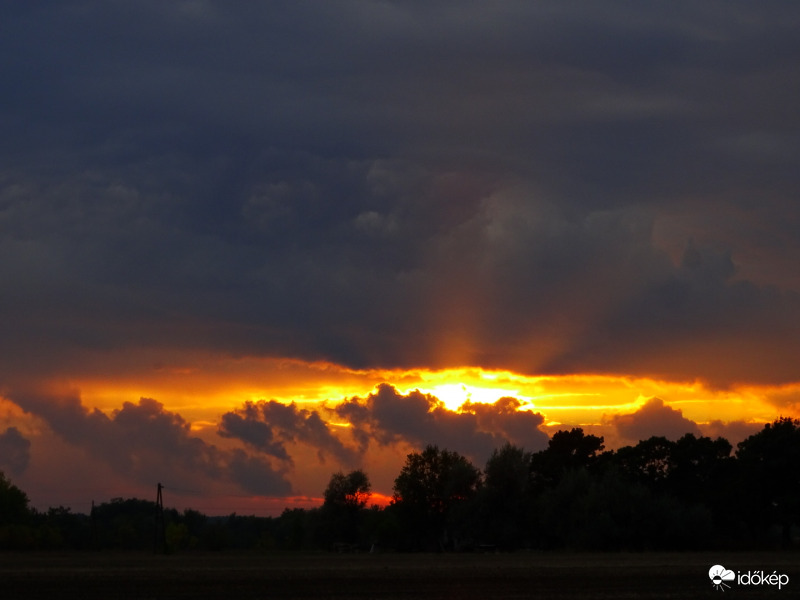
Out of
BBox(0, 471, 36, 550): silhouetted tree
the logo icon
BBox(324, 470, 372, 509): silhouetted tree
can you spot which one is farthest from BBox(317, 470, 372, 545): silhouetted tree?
the logo icon

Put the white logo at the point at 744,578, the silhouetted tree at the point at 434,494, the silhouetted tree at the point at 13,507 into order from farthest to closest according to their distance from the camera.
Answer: the silhouetted tree at the point at 13,507, the silhouetted tree at the point at 434,494, the white logo at the point at 744,578

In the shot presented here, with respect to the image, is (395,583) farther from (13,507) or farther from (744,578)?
(13,507)

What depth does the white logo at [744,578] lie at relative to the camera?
38969 millimetres

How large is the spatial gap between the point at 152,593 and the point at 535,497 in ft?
251

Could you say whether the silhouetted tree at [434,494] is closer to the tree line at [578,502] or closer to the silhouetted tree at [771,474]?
the tree line at [578,502]

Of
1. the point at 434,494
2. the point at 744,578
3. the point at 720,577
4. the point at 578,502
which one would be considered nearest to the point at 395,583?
the point at 720,577

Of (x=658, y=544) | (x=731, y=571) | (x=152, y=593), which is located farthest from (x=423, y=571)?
(x=658, y=544)

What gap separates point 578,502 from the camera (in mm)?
92938

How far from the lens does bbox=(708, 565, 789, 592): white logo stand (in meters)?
39.0

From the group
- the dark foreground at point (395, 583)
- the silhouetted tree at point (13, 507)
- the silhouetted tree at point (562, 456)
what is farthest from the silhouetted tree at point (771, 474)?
the silhouetted tree at point (13, 507)

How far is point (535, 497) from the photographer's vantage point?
107m

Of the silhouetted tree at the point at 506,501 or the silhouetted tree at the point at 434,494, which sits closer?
the silhouetted tree at the point at 506,501

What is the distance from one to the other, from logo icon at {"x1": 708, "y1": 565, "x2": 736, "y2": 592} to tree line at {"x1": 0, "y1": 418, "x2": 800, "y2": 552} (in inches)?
1726

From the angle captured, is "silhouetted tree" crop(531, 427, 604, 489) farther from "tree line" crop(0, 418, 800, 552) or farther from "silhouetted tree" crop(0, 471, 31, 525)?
"silhouetted tree" crop(0, 471, 31, 525)
